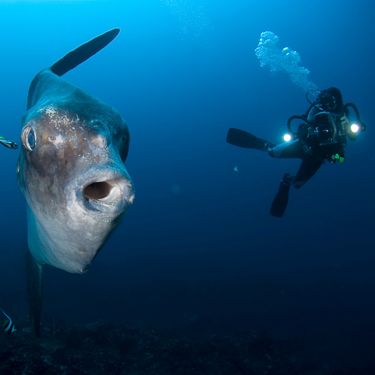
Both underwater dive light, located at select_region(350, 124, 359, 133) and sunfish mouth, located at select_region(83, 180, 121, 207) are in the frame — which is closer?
sunfish mouth, located at select_region(83, 180, 121, 207)

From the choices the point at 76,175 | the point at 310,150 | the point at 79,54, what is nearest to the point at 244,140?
the point at 310,150

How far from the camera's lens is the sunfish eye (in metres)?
1.32

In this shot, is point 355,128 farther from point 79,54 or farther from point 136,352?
point 136,352

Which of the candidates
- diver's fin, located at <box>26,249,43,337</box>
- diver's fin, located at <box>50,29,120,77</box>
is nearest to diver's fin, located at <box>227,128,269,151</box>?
diver's fin, located at <box>50,29,120,77</box>

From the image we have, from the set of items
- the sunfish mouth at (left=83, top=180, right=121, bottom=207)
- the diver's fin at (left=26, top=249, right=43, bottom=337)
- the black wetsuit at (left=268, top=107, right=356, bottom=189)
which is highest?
the black wetsuit at (left=268, top=107, right=356, bottom=189)

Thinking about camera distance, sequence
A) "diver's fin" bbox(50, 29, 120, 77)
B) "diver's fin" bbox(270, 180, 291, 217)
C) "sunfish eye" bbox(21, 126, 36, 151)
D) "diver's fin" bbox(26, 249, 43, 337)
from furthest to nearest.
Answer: "diver's fin" bbox(270, 180, 291, 217) → "diver's fin" bbox(50, 29, 120, 77) → "diver's fin" bbox(26, 249, 43, 337) → "sunfish eye" bbox(21, 126, 36, 151)

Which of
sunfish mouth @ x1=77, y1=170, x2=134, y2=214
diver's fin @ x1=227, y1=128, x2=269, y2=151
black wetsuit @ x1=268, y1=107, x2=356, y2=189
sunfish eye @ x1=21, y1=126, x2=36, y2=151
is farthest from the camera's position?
diver's fin @ x1=227, y1=128, x2=269, y2=151

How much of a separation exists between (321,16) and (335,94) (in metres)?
88.9

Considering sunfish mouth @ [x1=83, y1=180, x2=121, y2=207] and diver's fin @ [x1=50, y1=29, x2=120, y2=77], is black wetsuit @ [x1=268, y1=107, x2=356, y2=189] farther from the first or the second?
sunfish mouth @ [x1=83, y1=180, x2=121, y2=207]

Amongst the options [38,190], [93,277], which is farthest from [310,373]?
[93,277]

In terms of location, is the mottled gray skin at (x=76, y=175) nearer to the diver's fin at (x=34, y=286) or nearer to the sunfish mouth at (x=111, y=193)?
the sunfish mouth at (x=111, y=193)

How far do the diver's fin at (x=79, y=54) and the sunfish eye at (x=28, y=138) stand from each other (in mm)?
2281

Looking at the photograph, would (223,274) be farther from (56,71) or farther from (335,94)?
(56,71)

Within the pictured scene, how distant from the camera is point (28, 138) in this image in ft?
4.43
